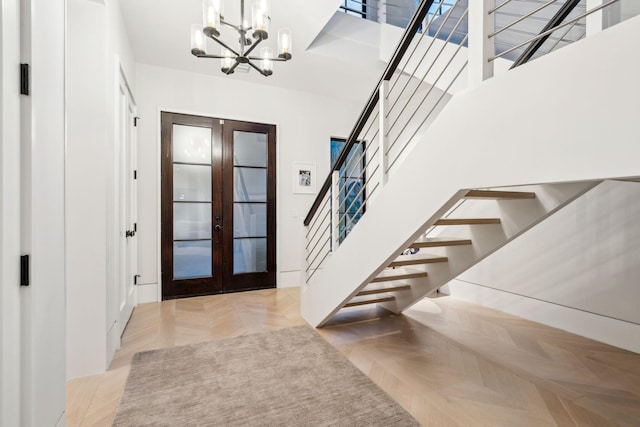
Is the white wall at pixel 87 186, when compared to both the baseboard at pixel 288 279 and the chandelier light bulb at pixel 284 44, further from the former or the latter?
the baseboard at pixel 288 279

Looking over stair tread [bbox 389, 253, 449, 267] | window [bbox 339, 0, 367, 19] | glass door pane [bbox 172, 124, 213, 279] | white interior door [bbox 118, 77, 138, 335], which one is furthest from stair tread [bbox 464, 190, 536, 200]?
glass door pane [bbox 172, 124, 213, 279]

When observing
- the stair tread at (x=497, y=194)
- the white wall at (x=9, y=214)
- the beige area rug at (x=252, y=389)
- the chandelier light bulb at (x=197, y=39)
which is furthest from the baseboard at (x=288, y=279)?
the white wall at (x=9, y=214)

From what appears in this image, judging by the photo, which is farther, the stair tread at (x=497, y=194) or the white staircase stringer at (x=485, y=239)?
the white staircase stringer at (x=485, y=239)

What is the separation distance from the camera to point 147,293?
3896 mm

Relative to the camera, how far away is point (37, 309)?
114 cm

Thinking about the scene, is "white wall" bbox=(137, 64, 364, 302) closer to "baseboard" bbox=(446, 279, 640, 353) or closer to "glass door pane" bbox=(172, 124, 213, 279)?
"glass door pane" bbox=(172, 124, 213, 279)

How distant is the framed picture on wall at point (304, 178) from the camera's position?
15.5 ft

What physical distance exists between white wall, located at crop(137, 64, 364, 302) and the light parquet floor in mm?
988

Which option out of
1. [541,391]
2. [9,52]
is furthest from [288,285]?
[9,52]

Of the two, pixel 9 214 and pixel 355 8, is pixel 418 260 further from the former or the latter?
pixel 355 8

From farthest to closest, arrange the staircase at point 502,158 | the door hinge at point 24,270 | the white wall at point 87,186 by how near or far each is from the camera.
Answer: the white wall at point 87,186 < the door hinge at point 24,270 < the staircase at point 502,158

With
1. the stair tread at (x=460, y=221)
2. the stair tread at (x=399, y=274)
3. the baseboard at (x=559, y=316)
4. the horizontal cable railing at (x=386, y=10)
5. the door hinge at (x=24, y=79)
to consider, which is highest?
the horizontal cable railing at (x=386, y=10)

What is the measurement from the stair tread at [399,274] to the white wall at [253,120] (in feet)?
6.10

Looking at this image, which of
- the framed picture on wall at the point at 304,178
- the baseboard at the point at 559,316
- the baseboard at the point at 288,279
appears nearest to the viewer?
the baseboard at the point at 559,316
